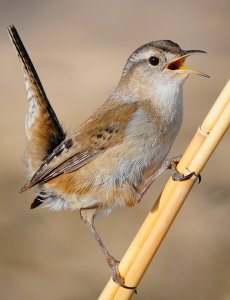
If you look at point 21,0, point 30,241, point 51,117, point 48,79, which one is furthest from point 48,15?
point 51,117

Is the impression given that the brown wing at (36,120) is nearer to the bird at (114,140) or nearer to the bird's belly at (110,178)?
the bird at (114,140)

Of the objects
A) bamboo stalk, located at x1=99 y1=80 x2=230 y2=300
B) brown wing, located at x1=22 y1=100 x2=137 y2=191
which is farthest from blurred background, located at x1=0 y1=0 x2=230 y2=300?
bamboo stalk, located at x1=99 y1=80 x2=230 y2=300

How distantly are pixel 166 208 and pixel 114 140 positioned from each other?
869mm

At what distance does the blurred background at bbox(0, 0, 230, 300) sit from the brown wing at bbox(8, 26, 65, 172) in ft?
6.73

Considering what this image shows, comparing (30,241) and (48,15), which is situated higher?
(48,15)

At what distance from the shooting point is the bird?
353 centimetres

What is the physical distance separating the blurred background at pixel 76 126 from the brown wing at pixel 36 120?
2052 millimetres

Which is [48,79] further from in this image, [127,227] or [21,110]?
[127,227]

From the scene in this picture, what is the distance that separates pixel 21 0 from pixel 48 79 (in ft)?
6.03

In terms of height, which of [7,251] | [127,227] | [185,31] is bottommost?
[7,251]

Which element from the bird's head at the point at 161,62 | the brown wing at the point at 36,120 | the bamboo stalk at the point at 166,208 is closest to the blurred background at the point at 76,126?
the brown wing at the point at 36,120

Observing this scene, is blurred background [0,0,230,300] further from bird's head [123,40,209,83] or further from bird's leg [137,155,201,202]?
bird's head [123,40,209,83]

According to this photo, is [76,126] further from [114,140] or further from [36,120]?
[114,140]

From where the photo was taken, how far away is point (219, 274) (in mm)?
5746
